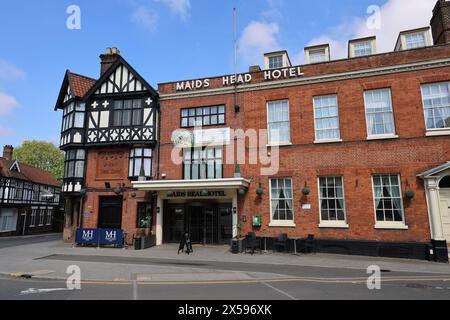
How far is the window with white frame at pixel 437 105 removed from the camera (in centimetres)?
1484

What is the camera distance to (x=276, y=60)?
19125 millimetres

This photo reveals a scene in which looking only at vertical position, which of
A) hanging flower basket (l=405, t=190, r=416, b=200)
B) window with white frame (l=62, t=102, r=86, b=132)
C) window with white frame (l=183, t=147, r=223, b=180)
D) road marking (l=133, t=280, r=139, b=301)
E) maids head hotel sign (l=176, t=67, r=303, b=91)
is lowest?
road marking (l=133, t=280, r=139, b=301)

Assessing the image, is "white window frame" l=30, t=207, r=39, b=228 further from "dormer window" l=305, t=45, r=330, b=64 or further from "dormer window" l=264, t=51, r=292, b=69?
"dormer window" l=305, t=45, r=330, b=64

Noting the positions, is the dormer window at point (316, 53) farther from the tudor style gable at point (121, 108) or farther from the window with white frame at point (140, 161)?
the window with white frame at point (140, 161)

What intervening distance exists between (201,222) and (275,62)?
38.1 ft

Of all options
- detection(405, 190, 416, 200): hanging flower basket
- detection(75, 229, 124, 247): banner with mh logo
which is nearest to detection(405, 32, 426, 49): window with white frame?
detection(405, 190, 416, 200): hanging flower basket

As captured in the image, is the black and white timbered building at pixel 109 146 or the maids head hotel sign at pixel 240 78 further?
the black and white timbered building at pixel 109 146

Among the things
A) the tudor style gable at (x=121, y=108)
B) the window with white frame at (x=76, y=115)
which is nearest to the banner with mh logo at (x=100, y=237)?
the tudor style gable at (x=121, y=108)

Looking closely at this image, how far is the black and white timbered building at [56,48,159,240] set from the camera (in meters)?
19.5

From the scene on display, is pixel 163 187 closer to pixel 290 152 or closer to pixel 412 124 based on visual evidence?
pixel 290 152

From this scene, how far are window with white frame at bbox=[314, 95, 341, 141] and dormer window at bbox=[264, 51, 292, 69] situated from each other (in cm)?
374

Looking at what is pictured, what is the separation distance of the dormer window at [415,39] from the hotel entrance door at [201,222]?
47.3 ft
